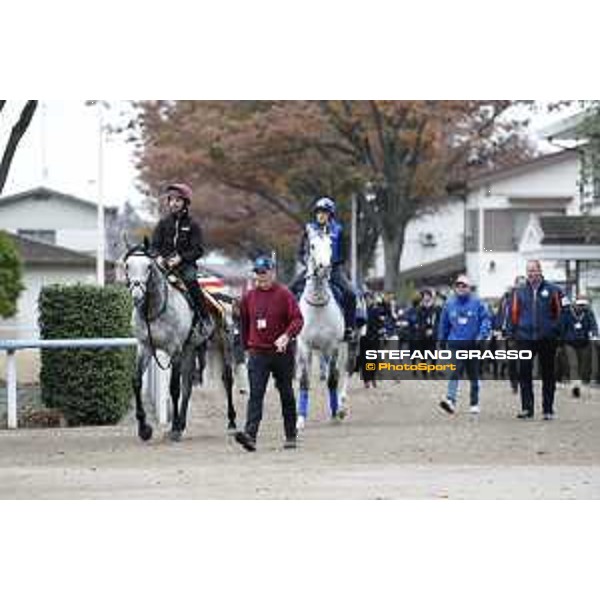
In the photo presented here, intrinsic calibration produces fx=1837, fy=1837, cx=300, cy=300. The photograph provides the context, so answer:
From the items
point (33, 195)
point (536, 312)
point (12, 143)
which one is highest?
point (12, 143)

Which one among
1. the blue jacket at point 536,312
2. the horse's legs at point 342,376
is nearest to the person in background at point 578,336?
the blue jacket at point 536,312

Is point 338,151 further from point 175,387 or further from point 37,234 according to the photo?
point 37,234

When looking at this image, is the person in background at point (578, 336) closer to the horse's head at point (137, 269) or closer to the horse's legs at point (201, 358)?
the horse's legs at point (201, 358)

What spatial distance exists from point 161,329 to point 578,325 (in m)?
5.90

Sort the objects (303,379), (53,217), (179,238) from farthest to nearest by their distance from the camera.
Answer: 1. (303,379)
2. (53,217)
3. (179,238)

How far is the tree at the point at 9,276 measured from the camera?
1662cm

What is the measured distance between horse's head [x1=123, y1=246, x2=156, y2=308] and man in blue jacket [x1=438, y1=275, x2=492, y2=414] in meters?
3.36

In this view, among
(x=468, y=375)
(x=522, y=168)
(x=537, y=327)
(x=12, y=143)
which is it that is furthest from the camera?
(x=537, y=327)

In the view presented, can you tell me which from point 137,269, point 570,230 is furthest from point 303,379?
point 570,230

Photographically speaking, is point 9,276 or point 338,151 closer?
point 9,276

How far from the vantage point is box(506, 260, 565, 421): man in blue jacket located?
1906 centimetres

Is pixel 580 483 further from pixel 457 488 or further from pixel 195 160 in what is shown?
pixel 195 160

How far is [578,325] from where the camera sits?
21125 mm

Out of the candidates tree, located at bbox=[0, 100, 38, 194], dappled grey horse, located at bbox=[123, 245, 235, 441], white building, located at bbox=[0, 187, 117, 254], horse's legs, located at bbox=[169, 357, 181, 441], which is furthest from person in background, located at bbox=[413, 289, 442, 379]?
tree, located at bbox=[0, 100, 38, 194]
